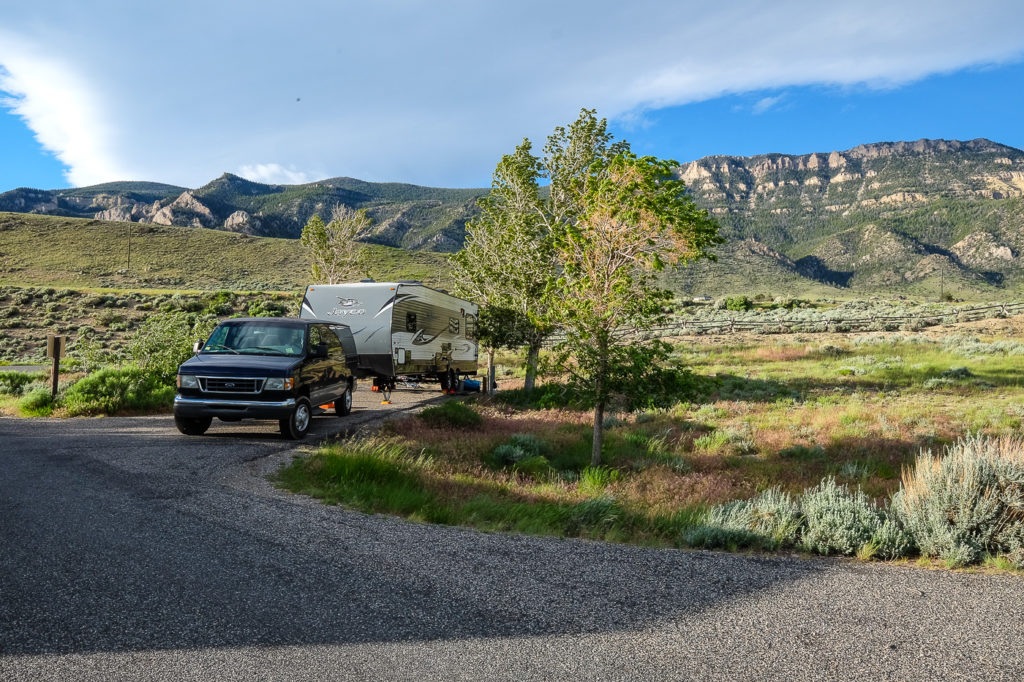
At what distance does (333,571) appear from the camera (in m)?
4.45

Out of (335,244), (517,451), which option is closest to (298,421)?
(517,451)

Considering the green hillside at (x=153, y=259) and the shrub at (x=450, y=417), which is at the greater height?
the green hillside at (x=153, y=259)

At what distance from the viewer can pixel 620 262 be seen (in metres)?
11.4

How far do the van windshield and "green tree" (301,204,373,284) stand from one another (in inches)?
1345

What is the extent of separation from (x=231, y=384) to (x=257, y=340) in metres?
1.40

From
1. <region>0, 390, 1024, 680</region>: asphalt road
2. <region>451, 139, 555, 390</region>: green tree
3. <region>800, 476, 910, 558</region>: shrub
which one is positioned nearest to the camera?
<region>0, 390, 1024, 680</region>: asphalt road

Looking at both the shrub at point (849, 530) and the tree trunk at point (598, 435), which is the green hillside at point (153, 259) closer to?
the tree trunk at point (598, 435)

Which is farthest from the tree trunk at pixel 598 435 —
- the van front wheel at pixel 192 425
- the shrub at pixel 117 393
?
the shrub at pixel 117 393

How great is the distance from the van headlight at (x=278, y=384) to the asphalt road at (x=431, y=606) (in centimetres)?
451

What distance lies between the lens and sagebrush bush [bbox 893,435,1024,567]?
208 inches

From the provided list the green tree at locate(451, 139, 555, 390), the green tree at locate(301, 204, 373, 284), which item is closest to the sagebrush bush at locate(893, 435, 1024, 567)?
the green tree at locate(451, 139, 555, 390)

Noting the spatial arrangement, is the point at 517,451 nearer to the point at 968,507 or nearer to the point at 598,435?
the point at 598,435

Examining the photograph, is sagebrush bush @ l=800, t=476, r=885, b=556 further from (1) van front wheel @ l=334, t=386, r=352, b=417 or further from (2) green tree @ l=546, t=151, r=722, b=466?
(1) van front wheel @ l=334, t=386, r=352, b=417

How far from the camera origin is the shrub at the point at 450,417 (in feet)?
45.7
